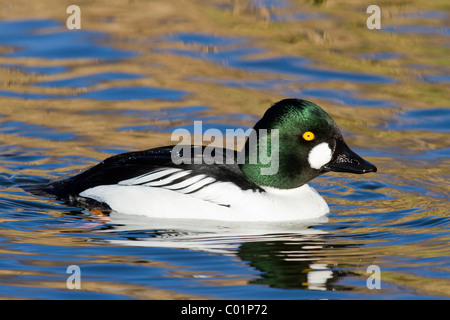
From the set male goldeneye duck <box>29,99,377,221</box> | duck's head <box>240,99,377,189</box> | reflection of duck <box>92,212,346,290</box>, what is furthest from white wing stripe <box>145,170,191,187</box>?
duck's head <box>240,99,377,189</box>

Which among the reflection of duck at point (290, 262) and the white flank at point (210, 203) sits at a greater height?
the white flank at point (210, 203)

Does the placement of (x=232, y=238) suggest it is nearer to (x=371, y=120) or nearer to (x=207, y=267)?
(x=207, y=267)

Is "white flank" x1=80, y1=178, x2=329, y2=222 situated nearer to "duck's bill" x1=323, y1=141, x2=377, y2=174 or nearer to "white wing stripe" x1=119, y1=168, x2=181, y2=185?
"white wing stripe" x1=119, y1=168, x2=181, y2=185

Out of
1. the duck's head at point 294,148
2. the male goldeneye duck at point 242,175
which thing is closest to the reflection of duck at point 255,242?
the male goldeneye duck at point 242,175

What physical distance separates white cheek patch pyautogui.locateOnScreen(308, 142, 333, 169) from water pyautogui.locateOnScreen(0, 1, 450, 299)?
0.57 metres

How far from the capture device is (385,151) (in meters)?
10.8

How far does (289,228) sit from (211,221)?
2.40 feet

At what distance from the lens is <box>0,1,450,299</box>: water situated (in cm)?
707

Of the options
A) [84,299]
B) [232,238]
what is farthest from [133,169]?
[84,299]

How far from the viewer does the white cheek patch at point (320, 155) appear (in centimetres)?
852

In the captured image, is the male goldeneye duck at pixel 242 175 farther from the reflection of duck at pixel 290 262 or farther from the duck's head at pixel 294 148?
the reflection of duck at pixel 290 262

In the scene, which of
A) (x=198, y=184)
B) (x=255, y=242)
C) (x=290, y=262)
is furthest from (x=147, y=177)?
(x=290, y=262)

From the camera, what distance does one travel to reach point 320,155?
855cm

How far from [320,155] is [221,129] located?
3.22m
